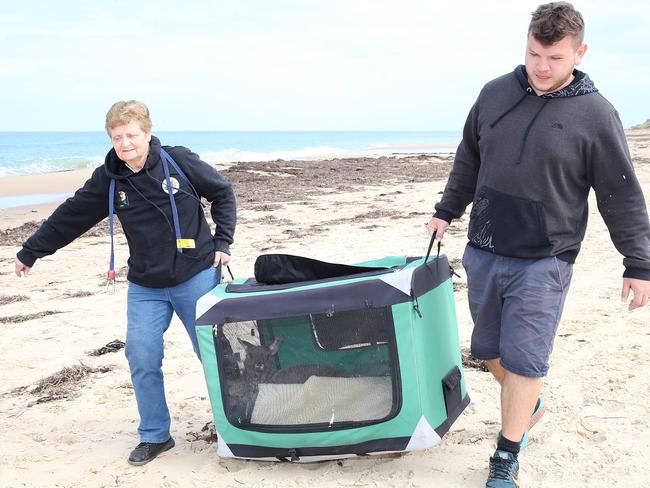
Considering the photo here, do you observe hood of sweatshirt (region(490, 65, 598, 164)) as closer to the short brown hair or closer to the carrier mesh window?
the short brown hair

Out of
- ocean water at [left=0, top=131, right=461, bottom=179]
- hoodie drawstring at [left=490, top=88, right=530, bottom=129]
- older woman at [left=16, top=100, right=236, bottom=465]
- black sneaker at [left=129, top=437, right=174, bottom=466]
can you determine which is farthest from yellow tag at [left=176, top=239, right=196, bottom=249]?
ocean water at [left=0, top=131, right=461, bottom=179]

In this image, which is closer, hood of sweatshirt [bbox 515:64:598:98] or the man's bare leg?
hood of sweatshirt [bbox 515:64:598:98]

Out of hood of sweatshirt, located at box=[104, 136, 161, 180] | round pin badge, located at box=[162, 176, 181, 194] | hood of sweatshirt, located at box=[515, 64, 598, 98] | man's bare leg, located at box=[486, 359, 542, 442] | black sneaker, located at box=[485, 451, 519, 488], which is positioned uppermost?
hood of sweatshirt, located at box=[515, 64, 598, 98]

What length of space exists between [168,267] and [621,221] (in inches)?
→ 77.3

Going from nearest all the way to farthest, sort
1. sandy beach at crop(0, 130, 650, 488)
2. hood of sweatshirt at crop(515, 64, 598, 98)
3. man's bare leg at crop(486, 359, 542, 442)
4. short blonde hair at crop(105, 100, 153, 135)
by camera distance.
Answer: hood of sweatshirt at crop(515, 64, 598, 98) → man's bare leg at crop(486, 359, 542, 442) → sandy beach at crop(0, 130, 650, 488) → short blonde hair at crop(105, 100, 153, 135)

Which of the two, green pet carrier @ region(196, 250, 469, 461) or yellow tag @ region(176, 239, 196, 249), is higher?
yellow tag @ region(176, 239, 196, 249)

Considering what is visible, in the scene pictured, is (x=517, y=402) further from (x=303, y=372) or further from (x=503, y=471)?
(x=303, y=372)

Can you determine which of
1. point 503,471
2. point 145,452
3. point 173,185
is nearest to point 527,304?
point 503,471

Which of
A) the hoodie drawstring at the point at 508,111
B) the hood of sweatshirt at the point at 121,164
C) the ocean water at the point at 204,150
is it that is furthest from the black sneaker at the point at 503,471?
the ocean water at the point at 204,150

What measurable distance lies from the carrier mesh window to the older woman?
0.44 m

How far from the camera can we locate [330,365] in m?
3.12

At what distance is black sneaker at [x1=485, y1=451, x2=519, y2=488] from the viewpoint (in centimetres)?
285

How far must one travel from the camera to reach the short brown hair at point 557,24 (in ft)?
8.69

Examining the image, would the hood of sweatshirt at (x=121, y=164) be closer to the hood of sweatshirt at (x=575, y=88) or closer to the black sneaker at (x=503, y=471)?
the hood of sweatshirt at (x=575, y=88)
